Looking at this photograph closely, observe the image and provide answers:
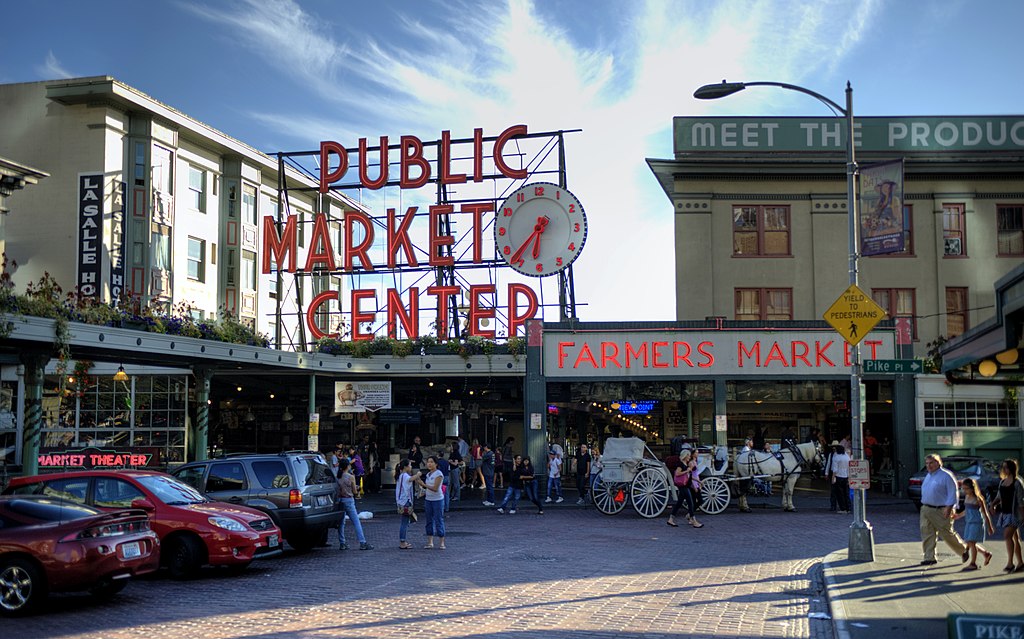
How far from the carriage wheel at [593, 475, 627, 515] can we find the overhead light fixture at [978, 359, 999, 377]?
11.8m

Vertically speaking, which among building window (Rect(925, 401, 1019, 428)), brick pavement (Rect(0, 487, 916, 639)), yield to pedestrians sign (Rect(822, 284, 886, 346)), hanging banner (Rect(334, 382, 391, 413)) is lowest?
brick pavement (Rect(0, 487, 916, 639))

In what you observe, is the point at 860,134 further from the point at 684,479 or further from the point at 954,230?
the point at 684,479

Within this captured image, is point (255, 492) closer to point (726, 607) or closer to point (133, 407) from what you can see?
point (726, 607)

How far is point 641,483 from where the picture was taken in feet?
82.6

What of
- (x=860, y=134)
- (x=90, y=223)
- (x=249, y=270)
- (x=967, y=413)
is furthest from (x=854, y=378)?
(x=249, y=270)

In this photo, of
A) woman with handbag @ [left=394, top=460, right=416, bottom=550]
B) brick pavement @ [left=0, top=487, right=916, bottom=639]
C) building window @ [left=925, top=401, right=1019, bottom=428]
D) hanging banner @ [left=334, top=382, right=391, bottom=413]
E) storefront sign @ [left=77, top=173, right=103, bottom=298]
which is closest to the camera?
brick pavement @ [left=0, top=487, right=916, bottom=639]

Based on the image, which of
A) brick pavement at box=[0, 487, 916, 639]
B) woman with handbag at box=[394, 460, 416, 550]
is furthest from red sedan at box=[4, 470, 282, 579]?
woman with handbag at box=[394, 460, 416, 550]

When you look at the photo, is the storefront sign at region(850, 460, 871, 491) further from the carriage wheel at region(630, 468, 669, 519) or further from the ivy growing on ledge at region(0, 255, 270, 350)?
the ivy growing on ledge at region(0, 255, 270, 350)

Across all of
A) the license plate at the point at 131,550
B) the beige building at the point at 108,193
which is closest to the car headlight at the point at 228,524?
the license plate at the point at 131,550

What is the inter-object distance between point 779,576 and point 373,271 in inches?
1011

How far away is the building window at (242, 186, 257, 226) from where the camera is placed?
166 feet

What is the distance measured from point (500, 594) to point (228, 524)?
14.5 feet

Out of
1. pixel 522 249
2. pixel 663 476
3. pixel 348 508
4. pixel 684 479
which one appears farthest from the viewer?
pixel 522 249

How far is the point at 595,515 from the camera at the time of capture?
87.1ft
